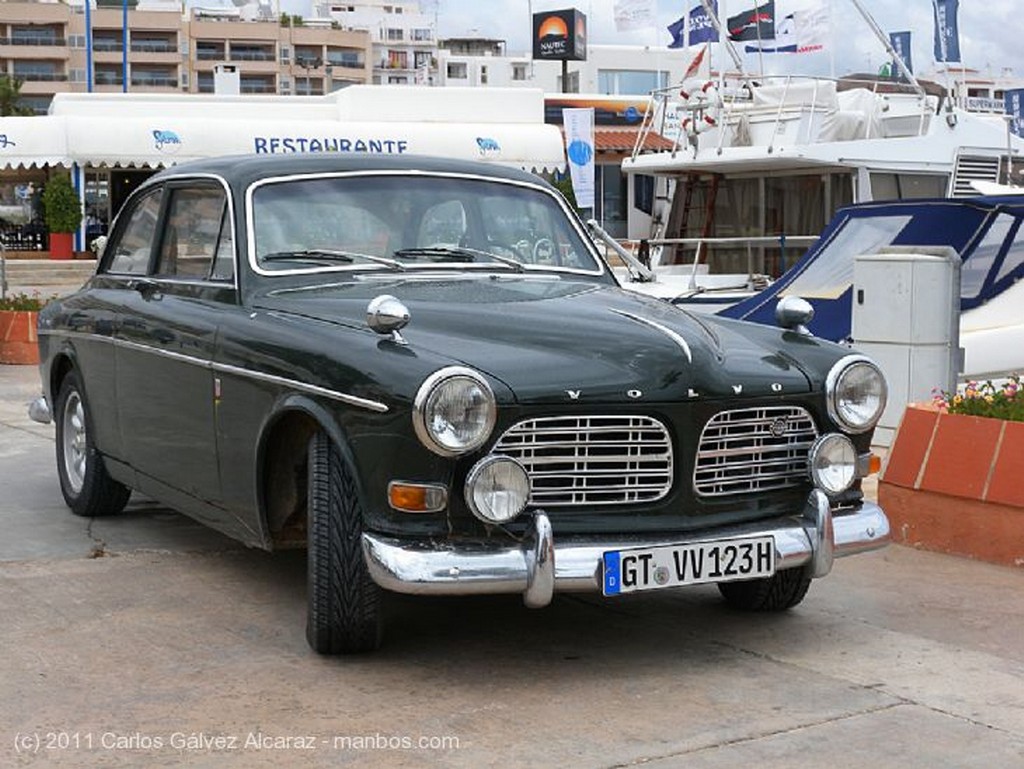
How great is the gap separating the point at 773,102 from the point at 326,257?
13.0 metres

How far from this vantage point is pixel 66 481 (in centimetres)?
789

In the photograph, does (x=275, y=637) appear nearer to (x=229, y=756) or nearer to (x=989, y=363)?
(x=229, y=756)

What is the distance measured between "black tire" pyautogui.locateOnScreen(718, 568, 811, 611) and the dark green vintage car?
0.01 m

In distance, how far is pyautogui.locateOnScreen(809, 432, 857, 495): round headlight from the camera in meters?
5.29

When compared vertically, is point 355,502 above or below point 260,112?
below

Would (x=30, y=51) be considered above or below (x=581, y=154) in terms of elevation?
above

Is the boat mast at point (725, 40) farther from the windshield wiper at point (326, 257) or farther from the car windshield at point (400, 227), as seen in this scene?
the windshield wiper at point (326, 257)

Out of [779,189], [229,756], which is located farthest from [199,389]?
[779,189]

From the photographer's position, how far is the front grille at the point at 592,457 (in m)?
4.82

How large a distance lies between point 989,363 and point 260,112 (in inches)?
1127

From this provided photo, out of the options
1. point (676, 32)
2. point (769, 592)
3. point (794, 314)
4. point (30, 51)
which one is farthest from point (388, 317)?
point (30, 51)

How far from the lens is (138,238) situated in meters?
7.37

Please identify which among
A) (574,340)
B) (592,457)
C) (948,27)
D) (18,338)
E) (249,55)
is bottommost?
(18,338)

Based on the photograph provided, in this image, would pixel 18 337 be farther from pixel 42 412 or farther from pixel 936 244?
pixel 936 244
